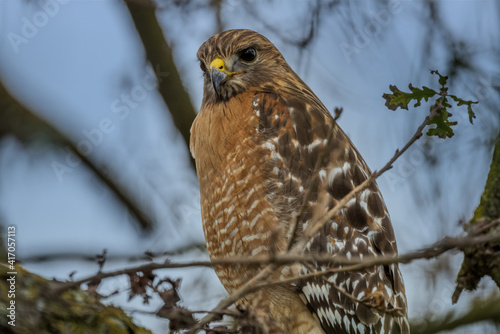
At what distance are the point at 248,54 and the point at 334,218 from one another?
157 cm

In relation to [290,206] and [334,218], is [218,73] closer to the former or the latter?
[290,206]

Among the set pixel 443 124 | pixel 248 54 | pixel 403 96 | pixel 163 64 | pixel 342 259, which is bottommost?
pixel 342 259

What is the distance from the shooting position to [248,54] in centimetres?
529

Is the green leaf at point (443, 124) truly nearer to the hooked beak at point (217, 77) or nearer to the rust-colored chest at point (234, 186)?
the rust-colored chest at point (234, 186)

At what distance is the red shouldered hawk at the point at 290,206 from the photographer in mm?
4277

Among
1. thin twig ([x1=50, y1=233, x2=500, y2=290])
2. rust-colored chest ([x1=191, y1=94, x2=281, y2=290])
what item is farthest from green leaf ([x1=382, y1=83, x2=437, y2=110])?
thin twig ([x1=50, y1=233, x2=500, y2=290])

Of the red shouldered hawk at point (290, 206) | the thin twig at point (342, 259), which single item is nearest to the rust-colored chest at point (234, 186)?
the red shouldered hawk at point (290, 206)

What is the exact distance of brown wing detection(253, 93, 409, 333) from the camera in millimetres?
4273

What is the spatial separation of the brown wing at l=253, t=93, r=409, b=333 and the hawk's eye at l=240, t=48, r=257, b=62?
69cm

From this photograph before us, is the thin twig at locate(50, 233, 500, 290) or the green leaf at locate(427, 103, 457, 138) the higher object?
the green leaf at locate(427, 103, 457, 138)

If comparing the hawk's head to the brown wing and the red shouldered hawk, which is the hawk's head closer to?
the red shouldered hawk

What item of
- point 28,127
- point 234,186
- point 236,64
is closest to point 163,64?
point 236,64

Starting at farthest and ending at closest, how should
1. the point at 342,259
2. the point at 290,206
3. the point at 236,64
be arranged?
the point at 236,64, the point at 290,206, the point at 342,259

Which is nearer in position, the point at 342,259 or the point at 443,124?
the point at 342,259
